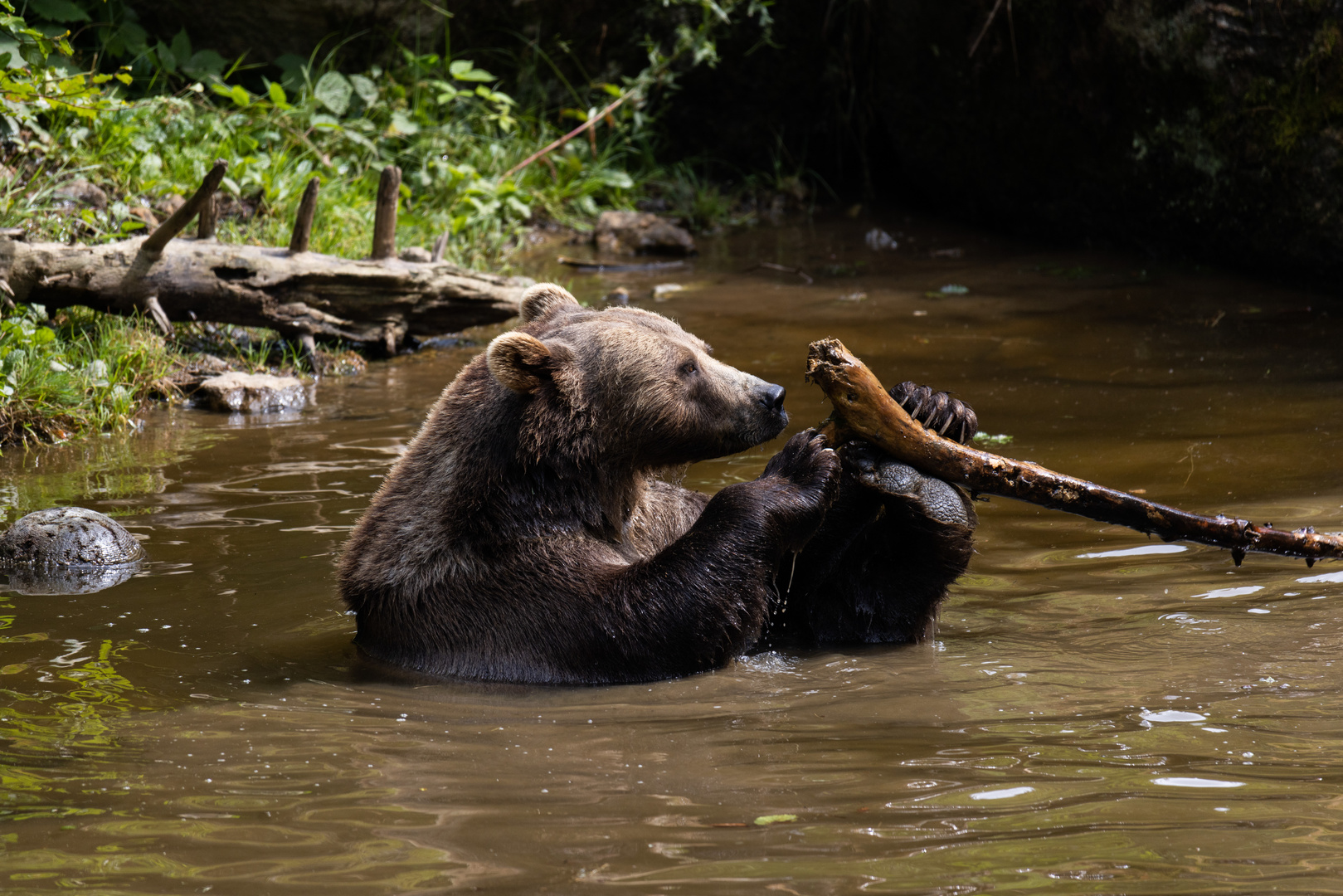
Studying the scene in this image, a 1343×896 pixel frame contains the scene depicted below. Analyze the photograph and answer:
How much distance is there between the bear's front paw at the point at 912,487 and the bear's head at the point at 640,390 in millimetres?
348

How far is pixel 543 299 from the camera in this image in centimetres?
521

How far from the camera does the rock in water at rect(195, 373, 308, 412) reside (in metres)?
8.49

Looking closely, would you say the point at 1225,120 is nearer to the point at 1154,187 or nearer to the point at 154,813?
the point at 1154,187

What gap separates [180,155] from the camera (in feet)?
34.9

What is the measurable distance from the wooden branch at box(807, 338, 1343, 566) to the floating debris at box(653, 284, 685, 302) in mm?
6747

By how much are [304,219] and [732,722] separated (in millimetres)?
6290

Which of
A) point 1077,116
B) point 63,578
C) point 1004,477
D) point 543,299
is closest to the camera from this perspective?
point 1004,477

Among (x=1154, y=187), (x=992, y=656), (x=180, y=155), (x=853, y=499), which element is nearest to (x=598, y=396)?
(x=853, y=499)

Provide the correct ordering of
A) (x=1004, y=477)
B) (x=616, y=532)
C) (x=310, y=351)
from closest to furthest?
1. (x=1004, y=477)
2. (x=616, y=532)
3. (x=310, y=351)

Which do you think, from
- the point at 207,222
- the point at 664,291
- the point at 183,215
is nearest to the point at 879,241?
the point at 664,291

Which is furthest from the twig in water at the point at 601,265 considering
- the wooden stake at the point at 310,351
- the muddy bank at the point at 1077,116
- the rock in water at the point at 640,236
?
the wooden stake at the point at 310,351

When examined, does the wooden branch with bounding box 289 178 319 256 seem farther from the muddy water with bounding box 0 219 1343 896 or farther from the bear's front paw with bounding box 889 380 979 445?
the bear's front paw with bounding box 889 380 979 445

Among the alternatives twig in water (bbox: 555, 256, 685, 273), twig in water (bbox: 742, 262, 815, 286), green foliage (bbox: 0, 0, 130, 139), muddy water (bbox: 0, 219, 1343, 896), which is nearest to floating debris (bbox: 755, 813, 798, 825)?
muddy water (bbox: 0, 219, 1343, 896)

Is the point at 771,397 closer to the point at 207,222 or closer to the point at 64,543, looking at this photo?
the point at 64,543
